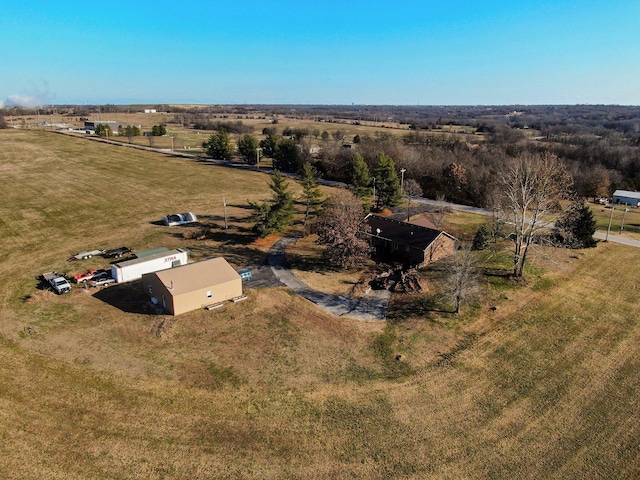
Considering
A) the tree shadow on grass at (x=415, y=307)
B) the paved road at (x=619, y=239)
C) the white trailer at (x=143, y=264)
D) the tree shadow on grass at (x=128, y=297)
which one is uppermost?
the white trailer at (x=143, y=264)

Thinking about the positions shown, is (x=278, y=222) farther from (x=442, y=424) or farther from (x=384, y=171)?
(x=442, y=424)

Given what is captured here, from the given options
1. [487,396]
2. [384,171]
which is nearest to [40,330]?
[487,396]


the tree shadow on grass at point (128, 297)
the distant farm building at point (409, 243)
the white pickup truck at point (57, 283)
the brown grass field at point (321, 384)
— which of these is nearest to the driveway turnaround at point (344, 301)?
the brown grass field at point (321, 384)

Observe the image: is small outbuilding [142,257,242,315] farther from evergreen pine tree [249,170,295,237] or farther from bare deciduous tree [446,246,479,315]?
bare deciduous tree [446,246,479,315]

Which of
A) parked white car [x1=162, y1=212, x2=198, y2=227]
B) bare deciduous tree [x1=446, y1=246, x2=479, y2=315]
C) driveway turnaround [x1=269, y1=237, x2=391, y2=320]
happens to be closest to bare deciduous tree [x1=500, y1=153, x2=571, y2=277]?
bare deciduous tree [x1=446, y1=246, x2=479, y2=315]

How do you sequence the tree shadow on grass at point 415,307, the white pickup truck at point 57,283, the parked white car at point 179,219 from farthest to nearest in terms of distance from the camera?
the parked white car at point 179,219, the white pickup truck at point 57,283, the tree shadow on grass at point 415,307

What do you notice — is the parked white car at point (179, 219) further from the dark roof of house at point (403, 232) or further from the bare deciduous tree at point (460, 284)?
the bare deciduous tree at point (460, 284)
